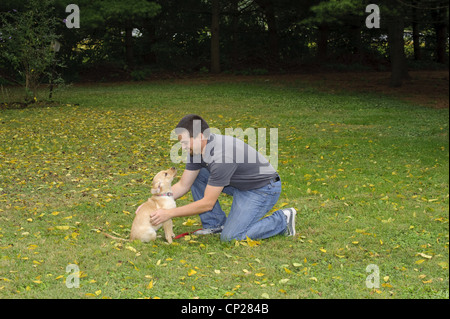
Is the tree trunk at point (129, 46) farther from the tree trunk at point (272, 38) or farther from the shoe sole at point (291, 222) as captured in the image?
the shoe sole at point (291, 222)

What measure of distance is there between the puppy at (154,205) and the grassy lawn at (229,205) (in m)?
0.13

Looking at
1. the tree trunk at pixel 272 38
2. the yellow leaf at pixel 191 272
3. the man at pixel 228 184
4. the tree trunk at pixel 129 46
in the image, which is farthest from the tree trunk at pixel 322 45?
the yellow leaf at pixel 191 272

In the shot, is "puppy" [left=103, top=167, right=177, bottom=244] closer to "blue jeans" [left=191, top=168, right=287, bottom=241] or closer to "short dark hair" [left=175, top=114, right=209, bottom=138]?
"short dark hair" [left=175, top=114, right=209, bottom=138]

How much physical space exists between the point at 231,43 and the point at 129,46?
18.1 ft

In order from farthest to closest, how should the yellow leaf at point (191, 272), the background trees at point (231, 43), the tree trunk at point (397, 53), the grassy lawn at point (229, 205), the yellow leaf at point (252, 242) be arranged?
the background trees at point (231, 43), the tree trunk at point (397, 53), the yellow leaf at point (252, 242), the yellow leaf at point (191, 272), the grassy lawn at point (229, 205)

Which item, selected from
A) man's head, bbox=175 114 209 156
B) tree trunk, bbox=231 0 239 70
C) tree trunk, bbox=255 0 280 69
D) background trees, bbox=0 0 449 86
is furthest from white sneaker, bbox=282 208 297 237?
tree trunk, bbox=231 0 239 70

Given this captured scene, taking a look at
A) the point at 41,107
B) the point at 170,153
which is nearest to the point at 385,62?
the point at 41,107

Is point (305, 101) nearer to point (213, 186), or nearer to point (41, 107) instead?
point (41, 107)

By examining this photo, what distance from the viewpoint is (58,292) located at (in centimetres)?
432

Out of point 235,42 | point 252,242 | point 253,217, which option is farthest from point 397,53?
point 252,242

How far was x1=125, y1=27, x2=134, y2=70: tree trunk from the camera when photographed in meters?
26.7

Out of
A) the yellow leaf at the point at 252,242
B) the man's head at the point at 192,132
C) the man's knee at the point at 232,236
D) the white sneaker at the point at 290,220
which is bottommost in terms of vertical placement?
the yellow leaf at the point at 252,242

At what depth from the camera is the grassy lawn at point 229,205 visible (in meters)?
4.51

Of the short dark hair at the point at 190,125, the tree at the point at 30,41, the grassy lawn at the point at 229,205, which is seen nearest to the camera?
the grassy lawn at the point at 229,205
